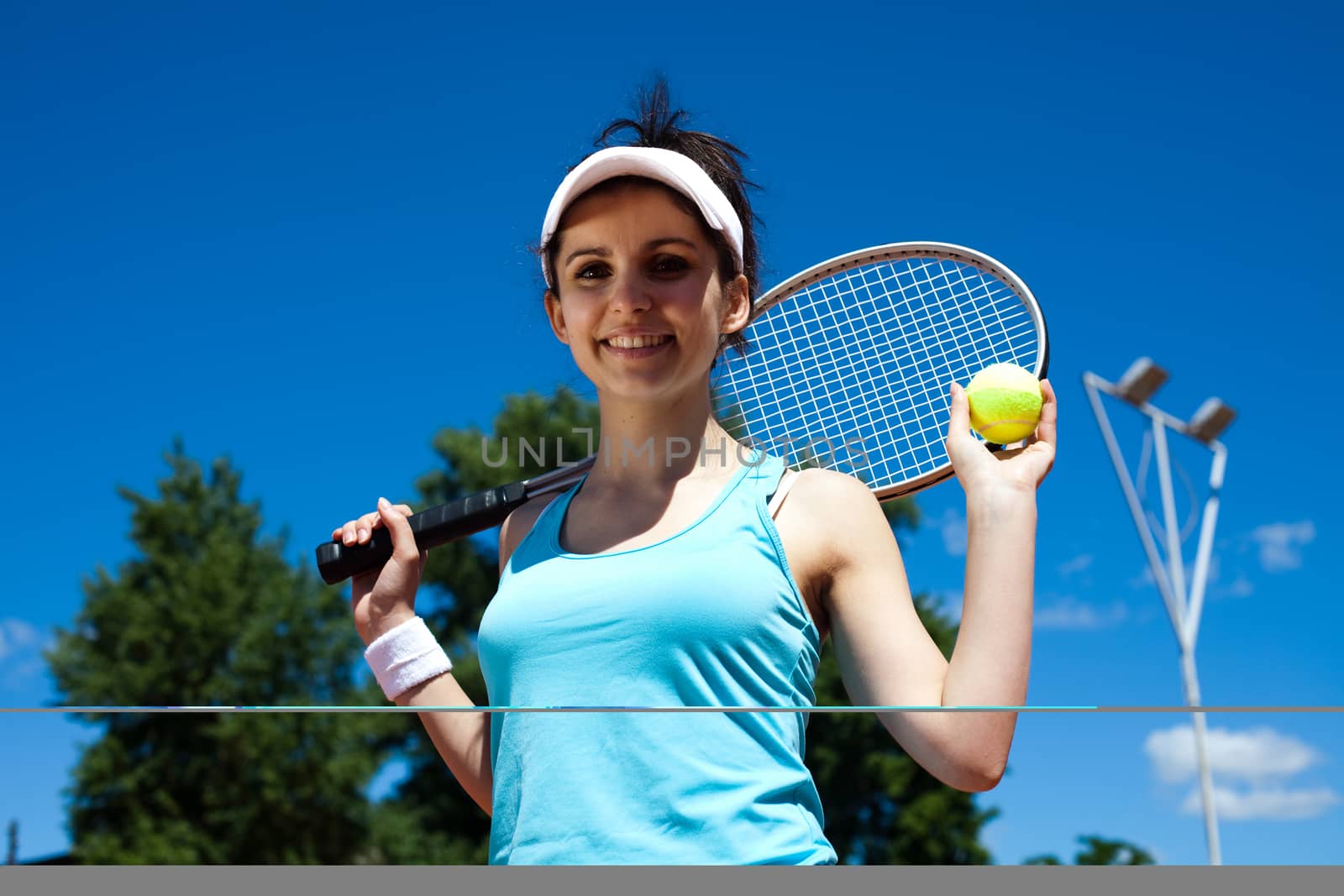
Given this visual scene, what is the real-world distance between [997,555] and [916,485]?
2.35ft

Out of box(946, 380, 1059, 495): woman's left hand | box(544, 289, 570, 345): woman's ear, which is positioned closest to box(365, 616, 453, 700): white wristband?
box(544, 289, 570, 345): woman's ear

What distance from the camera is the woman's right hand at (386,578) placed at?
1.90m

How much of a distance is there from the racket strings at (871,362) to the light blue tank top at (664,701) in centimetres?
67

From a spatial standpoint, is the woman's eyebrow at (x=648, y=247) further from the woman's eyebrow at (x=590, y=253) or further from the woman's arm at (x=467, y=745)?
the woman's arm at (x=467, y=745)

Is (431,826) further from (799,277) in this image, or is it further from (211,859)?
(799,277)

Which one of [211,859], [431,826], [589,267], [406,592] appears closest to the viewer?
[589,267]

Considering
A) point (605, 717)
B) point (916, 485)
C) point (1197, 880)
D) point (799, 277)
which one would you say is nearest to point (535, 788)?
point (605, 717)

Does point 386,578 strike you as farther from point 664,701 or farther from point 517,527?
point 664,701

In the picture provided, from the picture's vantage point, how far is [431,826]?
1752cm

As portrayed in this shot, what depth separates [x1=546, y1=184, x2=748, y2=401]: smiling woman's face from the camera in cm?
160

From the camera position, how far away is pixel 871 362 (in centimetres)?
232

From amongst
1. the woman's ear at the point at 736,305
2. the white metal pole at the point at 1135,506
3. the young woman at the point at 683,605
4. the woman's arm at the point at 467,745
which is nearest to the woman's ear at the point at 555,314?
the young woman at the point at 683,605

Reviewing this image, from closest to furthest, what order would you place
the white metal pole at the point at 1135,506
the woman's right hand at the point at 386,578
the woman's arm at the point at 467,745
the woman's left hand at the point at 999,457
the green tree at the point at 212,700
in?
1. the woman's left hand at the point at 999,457
2. the woman's arm at the point at 467,745
3. the woman's right hand at the point at 386,578
4. the white metal pole at the point at 1135,506
5. the green tree at the point at 212,700

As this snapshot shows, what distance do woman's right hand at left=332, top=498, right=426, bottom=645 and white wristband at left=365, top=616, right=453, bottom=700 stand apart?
0.05 meters
